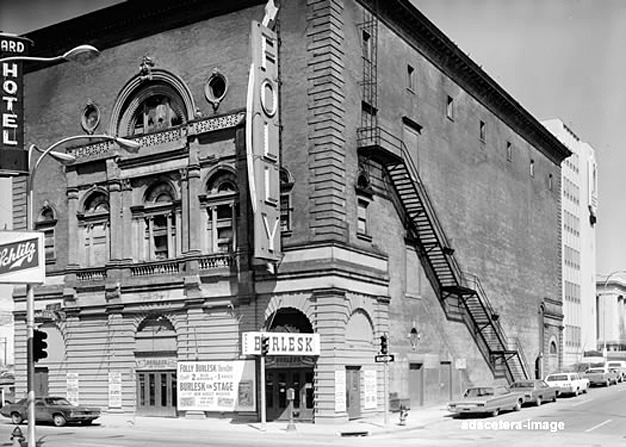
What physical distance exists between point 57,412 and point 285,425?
1040 cm

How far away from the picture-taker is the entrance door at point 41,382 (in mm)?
48562

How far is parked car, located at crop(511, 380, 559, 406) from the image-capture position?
145 feet

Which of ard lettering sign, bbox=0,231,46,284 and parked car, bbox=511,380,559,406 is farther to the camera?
parked car, bbox=511,380,559,406

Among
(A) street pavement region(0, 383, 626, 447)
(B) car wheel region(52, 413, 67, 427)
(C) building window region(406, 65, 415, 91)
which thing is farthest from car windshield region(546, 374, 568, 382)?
(B) car wheel region(52, 413, 67, 427)

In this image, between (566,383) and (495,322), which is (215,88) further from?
(566,383)

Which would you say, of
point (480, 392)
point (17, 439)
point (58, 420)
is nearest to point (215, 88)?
point (58, 420)

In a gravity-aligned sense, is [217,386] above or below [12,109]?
below

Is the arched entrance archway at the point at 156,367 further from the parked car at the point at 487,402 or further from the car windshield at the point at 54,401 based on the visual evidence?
the parked car at the point at 487,402

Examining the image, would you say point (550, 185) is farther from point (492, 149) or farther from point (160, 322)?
point (160, 322)

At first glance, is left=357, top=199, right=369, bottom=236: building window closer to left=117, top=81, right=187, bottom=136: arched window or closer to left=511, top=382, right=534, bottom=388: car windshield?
left=117, top=81, right=187, bottom=136: arched window

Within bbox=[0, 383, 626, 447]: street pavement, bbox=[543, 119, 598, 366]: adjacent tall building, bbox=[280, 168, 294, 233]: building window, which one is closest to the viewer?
bbox=[0, 383, 626, 447]: street pavement

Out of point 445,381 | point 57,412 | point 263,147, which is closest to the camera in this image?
point 263,147

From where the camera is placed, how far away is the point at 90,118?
160 feet

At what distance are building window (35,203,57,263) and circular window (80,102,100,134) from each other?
198 inches
